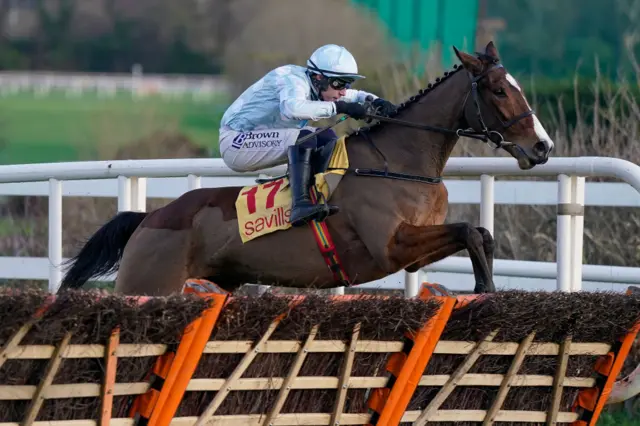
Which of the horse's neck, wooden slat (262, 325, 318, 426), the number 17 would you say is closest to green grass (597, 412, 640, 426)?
the horse's neck

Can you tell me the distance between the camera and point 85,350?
3.83 meters

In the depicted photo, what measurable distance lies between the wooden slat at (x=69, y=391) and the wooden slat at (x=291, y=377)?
465 millimetres

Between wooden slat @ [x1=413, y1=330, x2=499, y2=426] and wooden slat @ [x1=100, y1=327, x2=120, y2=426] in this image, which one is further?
wooden slat @ [x1=413, y1=330, x2=499, y2=426]

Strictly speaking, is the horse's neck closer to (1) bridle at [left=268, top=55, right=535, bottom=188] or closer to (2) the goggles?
(1) bridle at [left=268, top=55, right=535, bottom=188]

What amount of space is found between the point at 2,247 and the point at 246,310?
6.34 meters

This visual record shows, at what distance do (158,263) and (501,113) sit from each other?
6.13ft

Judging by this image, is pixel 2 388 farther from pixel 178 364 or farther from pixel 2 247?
pixel 2 247

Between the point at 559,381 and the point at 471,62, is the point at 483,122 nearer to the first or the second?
the point at 471,62

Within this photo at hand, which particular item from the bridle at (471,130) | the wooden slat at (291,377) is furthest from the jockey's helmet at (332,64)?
the wooden slat at (291,377)

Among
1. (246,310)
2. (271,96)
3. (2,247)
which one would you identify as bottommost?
(2,247)

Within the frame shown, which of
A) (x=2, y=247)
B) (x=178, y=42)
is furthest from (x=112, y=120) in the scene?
(x=2, y=247)

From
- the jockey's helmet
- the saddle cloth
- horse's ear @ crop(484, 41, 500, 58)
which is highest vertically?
horse's ear @ crop(484, 41, 500, 58)

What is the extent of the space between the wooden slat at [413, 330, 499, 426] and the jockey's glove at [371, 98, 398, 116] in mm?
1987

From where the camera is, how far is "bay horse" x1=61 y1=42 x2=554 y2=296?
5.82 metres
